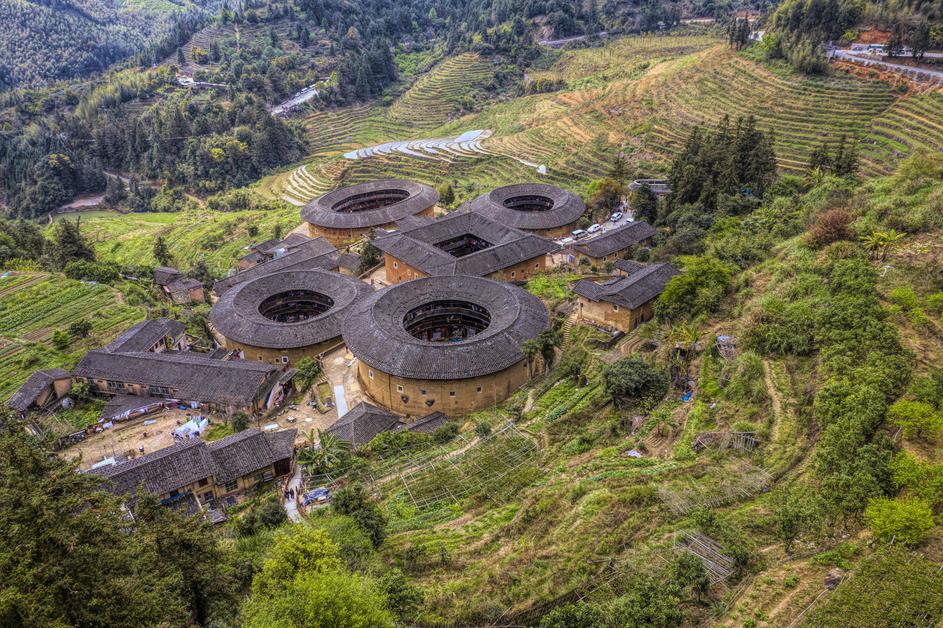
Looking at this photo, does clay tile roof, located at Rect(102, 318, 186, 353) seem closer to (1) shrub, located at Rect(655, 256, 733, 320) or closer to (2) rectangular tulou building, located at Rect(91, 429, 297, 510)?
(2) rectangular tulou building, located at Rect(91, 429, 297, 510)

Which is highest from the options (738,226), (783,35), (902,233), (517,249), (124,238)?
(783,35)

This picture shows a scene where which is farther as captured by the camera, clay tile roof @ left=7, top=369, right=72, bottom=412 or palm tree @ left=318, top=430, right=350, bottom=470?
clay tile roof @ left=7, top=369, right=72, bottom=412

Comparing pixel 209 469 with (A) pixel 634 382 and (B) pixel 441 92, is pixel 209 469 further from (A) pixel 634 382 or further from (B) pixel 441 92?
(B) pixel 441 92

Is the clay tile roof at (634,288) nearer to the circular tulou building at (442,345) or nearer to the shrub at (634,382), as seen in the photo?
the circular tulou building at (442,345)

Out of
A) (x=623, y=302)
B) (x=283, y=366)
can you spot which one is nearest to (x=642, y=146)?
(x=623, y=302)

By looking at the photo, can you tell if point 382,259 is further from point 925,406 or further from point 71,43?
point 71,43

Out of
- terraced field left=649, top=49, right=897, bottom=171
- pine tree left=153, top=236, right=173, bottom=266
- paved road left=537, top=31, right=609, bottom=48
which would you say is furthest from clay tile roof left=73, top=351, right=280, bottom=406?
paved road left=537, top=31, right=609, bottom=48

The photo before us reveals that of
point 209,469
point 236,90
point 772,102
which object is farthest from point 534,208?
point 236,90
